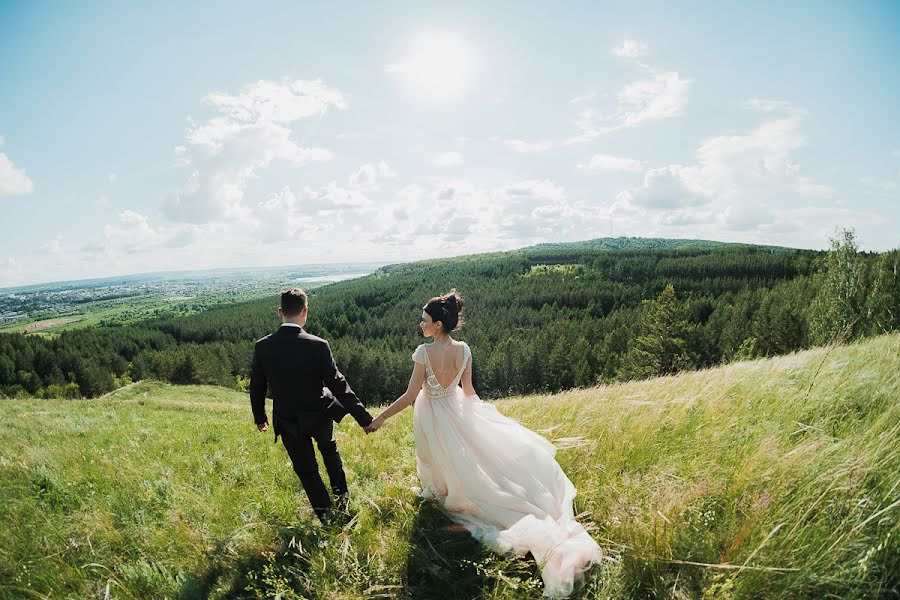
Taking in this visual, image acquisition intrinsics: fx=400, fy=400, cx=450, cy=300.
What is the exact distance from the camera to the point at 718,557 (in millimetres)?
2961

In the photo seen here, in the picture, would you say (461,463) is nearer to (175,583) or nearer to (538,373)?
(175,583)

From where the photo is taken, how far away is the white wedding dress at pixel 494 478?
144 inches

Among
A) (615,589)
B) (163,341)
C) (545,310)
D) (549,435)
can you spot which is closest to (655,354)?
(549,435)

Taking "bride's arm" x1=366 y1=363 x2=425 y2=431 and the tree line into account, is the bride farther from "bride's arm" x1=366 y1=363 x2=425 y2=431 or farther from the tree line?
the tree line

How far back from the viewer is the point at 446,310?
200 inches

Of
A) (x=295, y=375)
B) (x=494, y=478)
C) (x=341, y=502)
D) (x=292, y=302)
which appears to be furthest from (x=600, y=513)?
(x=292, y=302)

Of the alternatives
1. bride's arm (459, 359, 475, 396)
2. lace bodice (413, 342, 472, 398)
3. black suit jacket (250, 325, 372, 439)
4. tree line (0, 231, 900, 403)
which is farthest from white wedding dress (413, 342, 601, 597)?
tree line (0, 231, 900, 403)

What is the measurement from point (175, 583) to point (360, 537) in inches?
69.0

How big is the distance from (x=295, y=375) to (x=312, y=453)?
983 mm

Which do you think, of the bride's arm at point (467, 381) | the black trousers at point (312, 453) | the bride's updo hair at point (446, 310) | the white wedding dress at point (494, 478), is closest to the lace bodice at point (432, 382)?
the white wedding dress at point (494, 478)

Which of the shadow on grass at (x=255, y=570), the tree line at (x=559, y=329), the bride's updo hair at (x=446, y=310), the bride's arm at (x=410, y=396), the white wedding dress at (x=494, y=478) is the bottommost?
the tree line at (x=559, y=329)

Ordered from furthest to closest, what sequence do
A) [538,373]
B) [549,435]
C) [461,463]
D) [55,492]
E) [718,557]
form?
[538,373]
[549,435]
[55,492]
[461,463]
[718,557]

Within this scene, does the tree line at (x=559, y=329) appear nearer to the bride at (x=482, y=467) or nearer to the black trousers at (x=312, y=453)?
the bride at (x=482, y=467)

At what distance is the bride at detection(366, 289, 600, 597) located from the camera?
3.69m
